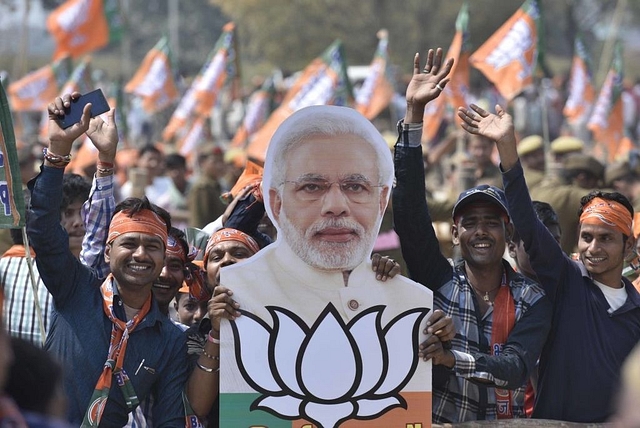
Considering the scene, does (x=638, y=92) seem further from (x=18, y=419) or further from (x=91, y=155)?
(x=18, y=419)

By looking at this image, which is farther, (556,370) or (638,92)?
(638,92)

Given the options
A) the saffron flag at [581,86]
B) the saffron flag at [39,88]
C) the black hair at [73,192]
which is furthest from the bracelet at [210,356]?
the saffron flag at [39,88]

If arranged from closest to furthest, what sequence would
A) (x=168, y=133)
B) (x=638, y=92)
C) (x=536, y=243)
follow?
(x=536, y=243), (x=168, y=133), (x=638, y=92)

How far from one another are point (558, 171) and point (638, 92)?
15007mm

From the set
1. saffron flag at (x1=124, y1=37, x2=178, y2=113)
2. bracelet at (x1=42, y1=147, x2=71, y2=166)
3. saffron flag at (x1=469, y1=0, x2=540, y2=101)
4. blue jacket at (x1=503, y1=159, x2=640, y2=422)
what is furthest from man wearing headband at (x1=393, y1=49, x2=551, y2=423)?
saffron flag at (x1=124, y1=37, x2=178, y2=113)

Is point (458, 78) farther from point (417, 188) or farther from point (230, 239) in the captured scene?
point (417, 188)

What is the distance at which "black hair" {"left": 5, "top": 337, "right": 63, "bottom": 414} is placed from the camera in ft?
8.98

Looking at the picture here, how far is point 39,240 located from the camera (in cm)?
456

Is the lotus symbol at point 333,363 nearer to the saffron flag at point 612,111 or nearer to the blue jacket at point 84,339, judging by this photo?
the blue jacket at point 84,339

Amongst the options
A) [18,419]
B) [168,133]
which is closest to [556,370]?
[18,419]

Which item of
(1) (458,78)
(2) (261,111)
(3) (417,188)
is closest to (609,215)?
(3) (417,188)

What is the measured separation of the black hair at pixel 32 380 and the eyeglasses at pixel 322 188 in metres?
1.84

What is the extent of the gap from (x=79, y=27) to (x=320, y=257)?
39.6 ft

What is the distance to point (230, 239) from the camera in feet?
17.5
